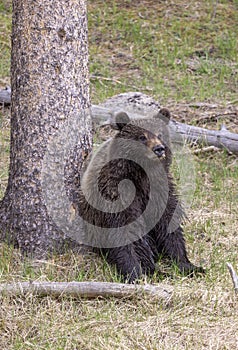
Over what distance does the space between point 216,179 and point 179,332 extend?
3.10 metres

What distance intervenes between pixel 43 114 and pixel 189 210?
1.90 m

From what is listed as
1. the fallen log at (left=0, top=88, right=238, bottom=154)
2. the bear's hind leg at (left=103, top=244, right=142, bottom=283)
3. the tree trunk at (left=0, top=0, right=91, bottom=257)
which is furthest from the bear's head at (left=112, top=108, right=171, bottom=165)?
the fallen log at (left=0, top=88, right=238, bottom=154)

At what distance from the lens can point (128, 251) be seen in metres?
4.97

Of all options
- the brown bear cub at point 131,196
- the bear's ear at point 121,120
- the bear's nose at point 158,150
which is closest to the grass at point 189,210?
the brown bear cub at point 131,196

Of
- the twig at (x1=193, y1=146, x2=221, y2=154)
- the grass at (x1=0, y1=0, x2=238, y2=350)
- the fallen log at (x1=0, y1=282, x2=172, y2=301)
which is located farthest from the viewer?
the twig at (x1=193, y1=146, x2=221, y2=154)

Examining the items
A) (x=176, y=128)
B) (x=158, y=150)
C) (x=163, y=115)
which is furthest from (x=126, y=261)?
(x=176, y=128)

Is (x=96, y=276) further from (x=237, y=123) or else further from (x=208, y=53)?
(x=208, y=53)

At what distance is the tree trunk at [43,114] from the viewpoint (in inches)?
191

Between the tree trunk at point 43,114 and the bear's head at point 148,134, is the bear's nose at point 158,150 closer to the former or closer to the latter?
the bear's head at point 148,134

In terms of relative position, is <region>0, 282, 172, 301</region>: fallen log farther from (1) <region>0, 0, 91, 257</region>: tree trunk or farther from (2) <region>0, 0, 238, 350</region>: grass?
(1) <region>0, 0, 91, 257</region>: tree trunk

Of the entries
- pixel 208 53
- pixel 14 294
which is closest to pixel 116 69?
pixel 208 53

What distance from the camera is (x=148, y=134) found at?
16.4 feet

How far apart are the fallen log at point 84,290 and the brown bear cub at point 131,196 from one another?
0.48 meters

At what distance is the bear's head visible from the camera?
4938mm
